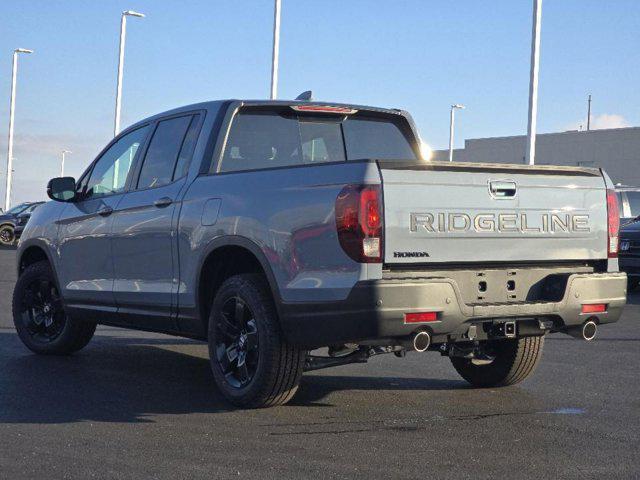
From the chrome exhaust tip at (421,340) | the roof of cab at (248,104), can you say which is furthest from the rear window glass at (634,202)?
the chrome exhaust tip at (421,340)

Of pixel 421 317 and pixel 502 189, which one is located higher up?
pixel 502 189

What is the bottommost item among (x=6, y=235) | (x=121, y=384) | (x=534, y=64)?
(x=121, y=384)

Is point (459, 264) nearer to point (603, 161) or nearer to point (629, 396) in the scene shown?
point (629, 396)

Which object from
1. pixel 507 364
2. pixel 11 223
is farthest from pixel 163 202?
pixel 11 223

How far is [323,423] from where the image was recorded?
20.9ft

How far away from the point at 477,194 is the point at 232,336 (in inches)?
70.7

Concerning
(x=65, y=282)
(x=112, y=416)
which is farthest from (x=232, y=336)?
(x=65, y=282)

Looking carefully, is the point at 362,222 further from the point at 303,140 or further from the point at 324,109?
the point at 324,109

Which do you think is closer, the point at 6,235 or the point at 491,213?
the point at 491,213

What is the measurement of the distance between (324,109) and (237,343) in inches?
75.5

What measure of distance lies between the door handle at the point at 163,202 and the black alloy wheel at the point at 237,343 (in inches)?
37.6

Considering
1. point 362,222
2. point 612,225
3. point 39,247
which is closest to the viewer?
point 362,222

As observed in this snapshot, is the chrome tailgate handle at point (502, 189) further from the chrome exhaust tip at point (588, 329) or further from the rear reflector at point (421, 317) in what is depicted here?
the chrome exhaust tip at point (588, 329)

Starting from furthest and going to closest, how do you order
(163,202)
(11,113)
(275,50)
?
(11,113), (275,50), (163,202)
